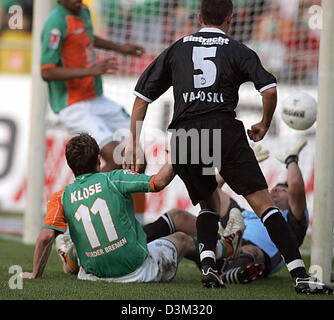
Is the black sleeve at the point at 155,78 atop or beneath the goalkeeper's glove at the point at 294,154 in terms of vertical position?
atop

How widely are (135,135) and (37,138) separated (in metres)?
3.12

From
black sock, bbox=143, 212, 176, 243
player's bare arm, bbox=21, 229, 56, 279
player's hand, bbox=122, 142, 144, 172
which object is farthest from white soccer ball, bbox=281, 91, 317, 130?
player's bare arm, bbox=21, 229, 56, 279

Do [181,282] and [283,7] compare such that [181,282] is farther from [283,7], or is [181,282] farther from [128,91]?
[283,7]

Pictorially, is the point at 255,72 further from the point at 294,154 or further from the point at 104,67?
the point at 104,67

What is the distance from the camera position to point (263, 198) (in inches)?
162

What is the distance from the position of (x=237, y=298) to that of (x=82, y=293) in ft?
2.67

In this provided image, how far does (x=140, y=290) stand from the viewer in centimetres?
403

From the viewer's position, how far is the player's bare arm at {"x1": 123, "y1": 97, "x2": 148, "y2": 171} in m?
4.34

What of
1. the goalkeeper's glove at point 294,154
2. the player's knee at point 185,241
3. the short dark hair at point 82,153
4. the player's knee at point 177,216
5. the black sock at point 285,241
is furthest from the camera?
the goalkeeper's glove at point 294,154

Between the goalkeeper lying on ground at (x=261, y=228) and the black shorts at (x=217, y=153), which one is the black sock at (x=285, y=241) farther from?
the goalkeeper lying on ground at (x=261, y=228)

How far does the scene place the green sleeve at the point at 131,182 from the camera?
4.07 meters

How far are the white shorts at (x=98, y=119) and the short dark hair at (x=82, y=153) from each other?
1.76 meters

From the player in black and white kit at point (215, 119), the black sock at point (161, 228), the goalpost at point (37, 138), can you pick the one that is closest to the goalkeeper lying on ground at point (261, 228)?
the black sock at point (161, 228)
